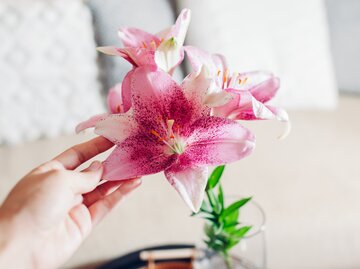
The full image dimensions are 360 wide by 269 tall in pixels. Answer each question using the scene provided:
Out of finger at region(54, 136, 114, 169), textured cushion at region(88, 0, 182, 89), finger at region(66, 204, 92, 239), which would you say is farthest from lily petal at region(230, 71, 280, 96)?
textured cushion at region(88, 0, 182, 89)

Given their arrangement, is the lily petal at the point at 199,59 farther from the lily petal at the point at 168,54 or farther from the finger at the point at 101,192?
the finger at the point at 101,192

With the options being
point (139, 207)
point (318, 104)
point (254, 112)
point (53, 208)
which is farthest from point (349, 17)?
point (53, 208)

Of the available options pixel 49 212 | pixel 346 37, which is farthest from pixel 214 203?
pixel 346 37

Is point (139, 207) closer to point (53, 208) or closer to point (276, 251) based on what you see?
point (276, 251)

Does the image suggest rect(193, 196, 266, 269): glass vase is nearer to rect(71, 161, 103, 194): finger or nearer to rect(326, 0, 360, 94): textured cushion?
rect(71, 161, 103, 194): finger

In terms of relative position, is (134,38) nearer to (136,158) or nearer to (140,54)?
(140,54)

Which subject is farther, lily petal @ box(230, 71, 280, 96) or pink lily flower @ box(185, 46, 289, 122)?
lily petal @ box(230, 71, 280, 96)
